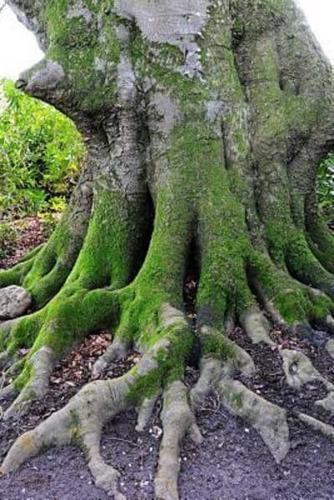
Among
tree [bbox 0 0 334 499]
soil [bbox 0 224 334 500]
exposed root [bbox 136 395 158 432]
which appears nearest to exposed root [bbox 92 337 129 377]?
tree [bbox 0 0 334 499]

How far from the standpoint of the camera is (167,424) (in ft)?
11.4

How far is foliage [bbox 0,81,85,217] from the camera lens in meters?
9.20


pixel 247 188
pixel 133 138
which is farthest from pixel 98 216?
pixel 247 188

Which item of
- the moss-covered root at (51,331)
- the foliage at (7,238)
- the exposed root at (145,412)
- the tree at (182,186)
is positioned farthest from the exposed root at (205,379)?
the foliage at (7,238)

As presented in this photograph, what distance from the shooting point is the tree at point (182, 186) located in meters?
4.27

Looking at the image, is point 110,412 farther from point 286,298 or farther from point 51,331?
point 286,298

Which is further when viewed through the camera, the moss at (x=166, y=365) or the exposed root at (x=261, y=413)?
the moss at (x=166, y=365)

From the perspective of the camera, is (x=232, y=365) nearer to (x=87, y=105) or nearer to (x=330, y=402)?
(x=330, y=402)

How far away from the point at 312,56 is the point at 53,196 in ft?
18.6

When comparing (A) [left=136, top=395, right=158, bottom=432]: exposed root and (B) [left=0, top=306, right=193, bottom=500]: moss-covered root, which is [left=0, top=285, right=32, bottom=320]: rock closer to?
(B) [left=0, top=306, right=193, bottom=500]: moss-covered root

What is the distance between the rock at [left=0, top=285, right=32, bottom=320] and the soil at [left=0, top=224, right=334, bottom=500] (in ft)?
4.46

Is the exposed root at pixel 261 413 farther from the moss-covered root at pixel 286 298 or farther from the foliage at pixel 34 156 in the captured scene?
the foliage at pixel 34 156

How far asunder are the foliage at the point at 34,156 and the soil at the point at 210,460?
18.6 feet

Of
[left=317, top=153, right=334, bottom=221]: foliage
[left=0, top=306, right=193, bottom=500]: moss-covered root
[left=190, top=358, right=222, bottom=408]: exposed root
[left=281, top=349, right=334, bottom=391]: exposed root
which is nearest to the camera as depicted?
[left=0, top=306, right=193, bottom=500]: moss-covered root
